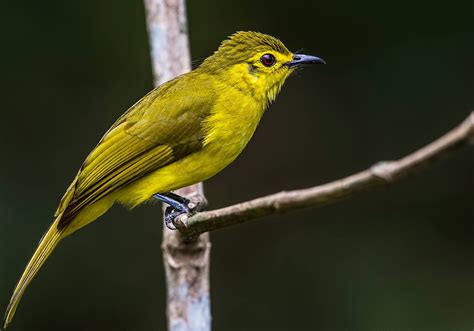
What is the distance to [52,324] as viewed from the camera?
589 centimetres

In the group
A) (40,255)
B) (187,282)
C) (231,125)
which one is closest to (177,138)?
(231,125)

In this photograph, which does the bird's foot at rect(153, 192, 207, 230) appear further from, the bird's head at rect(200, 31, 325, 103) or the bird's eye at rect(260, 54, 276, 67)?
the bird's eye at rect(260, 54, 276, 67)

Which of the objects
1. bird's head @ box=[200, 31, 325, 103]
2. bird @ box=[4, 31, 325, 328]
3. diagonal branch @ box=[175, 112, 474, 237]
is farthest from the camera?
bird's head @ box=[200, 31, 325, 103]

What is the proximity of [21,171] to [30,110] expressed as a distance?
2.12 feet

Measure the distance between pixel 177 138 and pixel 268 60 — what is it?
2.38 ft

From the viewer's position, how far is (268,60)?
425cm

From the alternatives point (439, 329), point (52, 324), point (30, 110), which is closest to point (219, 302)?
point (52, 324)

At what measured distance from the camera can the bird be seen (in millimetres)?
3910

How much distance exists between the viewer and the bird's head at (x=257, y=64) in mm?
4227

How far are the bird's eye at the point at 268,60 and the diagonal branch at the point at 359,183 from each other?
185 cm

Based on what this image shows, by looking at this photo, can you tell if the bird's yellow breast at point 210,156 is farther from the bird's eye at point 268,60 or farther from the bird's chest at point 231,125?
the bird's eye at point 268,60

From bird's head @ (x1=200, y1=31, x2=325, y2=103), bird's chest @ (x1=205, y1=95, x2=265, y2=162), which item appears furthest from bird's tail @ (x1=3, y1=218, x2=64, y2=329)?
bird's head @ (x1=200, y1=31, x2=325, y2=103)

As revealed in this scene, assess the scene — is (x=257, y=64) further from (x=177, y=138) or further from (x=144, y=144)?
(x=144, y=144)

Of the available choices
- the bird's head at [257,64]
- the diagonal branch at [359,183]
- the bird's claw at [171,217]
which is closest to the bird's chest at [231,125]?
the bird's head at [257,64]
